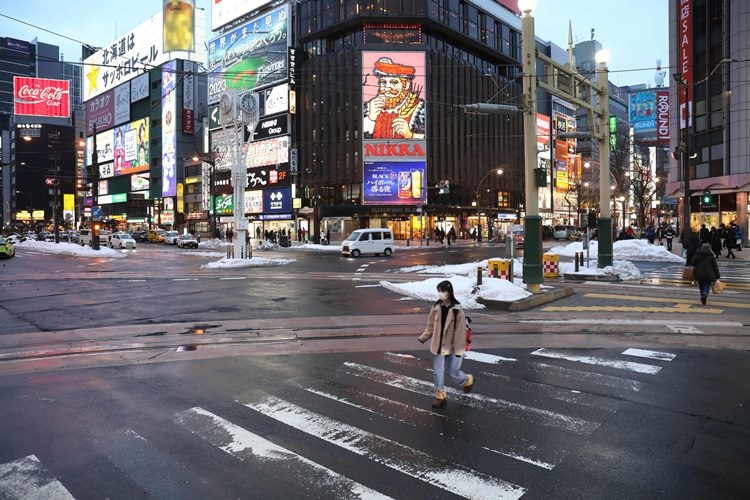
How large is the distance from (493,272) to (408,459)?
511 inches

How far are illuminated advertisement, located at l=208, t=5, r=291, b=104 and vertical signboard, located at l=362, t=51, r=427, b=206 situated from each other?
600 inches

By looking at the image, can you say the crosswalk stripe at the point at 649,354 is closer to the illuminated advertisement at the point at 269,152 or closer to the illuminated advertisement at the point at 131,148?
the illuminated advertisement at the point at 269,152

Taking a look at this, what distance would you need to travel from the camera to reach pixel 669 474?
4.26 meters

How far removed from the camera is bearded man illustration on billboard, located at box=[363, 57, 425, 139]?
207ft

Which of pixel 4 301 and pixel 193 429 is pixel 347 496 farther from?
pixel 4 301

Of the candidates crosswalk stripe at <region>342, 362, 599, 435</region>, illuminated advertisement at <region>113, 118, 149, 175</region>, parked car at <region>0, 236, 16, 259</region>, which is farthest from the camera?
illuminated advertisement at <region>113, 118, 149, 175</region>

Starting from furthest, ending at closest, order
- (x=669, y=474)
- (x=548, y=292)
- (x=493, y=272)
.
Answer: (x=493, y=272) → (x=548, y=292) → (x=669, y=474)

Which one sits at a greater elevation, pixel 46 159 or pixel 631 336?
pixel 46 159

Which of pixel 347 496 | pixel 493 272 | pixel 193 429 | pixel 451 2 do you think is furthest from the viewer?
pixel 451 2

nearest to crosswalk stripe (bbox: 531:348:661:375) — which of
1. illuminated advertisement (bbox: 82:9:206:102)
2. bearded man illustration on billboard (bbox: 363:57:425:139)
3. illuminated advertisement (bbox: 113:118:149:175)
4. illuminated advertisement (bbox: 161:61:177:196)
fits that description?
bearded man illustration on billboard (bbox: 363:57:425:139)

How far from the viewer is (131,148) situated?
11206cm

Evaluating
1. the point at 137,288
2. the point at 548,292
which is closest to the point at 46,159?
the point at 137,288

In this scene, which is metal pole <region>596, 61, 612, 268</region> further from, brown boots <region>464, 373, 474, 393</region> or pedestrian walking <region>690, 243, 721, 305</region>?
brown boots <region>464, 373, 474, 393</region>

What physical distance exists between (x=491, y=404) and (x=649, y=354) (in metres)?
3.89
